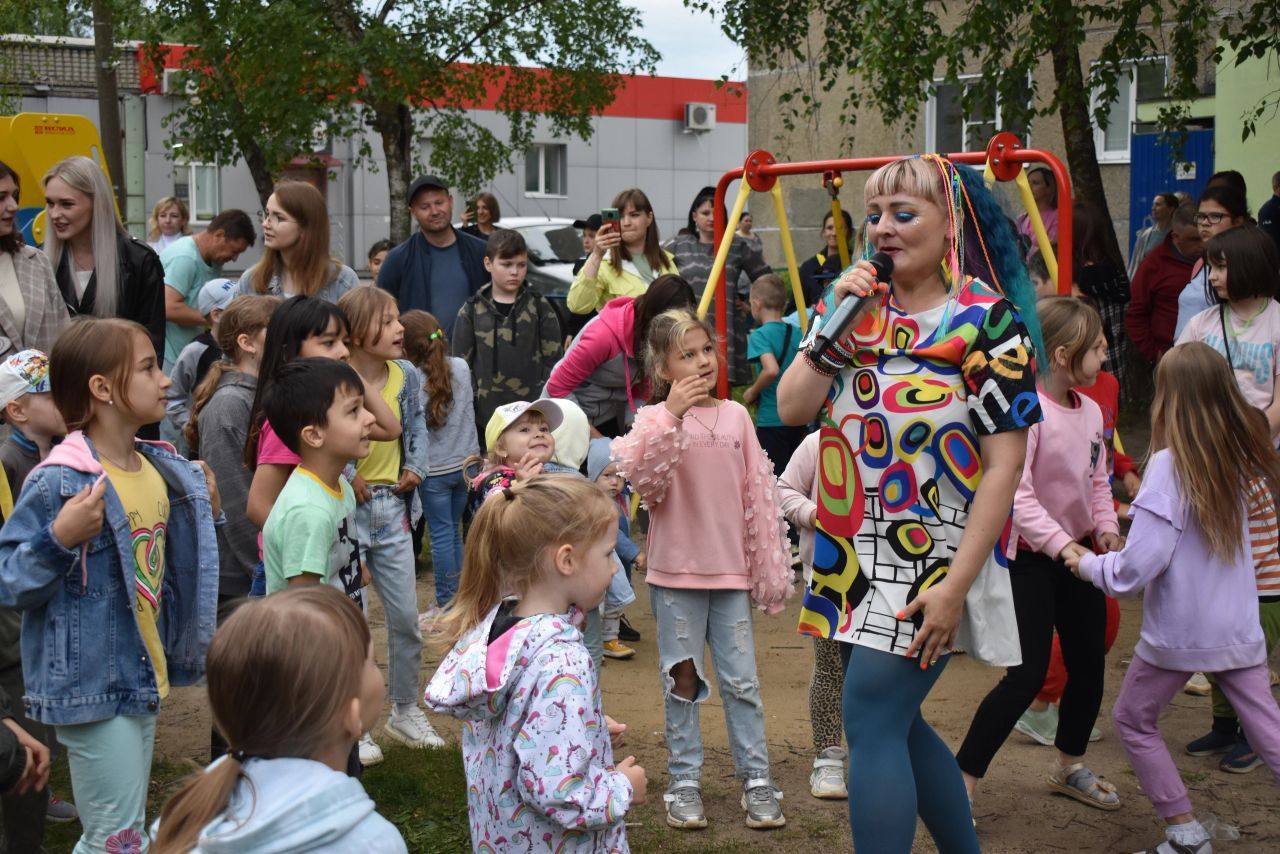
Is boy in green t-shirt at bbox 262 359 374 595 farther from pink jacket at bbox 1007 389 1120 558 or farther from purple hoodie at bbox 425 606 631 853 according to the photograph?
pink jacket at bbox 1007 389 1120 558

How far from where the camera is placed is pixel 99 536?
138 inches

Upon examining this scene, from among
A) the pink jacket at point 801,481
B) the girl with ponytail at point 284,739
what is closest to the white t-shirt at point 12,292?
the pink jacket at point 801,481

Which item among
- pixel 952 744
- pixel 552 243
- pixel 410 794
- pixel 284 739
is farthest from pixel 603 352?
pixel 552 243

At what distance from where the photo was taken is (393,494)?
514 centimetres

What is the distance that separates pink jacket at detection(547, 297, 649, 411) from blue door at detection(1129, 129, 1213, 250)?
10.8 m

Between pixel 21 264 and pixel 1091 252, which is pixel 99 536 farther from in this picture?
pixel 1091 252

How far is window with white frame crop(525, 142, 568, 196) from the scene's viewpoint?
112 feet

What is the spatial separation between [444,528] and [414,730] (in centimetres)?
157

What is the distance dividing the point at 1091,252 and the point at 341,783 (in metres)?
6.72

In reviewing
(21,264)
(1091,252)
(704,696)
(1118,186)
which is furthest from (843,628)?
(1118,186)

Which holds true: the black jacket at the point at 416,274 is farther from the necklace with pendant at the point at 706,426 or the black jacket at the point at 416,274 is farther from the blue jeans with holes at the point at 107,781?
the blue jeans with holes at the point at 107,781

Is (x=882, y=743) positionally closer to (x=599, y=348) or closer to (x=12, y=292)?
(x=599, y=348)

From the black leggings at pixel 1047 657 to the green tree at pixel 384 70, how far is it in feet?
38.1

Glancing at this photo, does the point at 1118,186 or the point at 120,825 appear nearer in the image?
the point at 120,825
